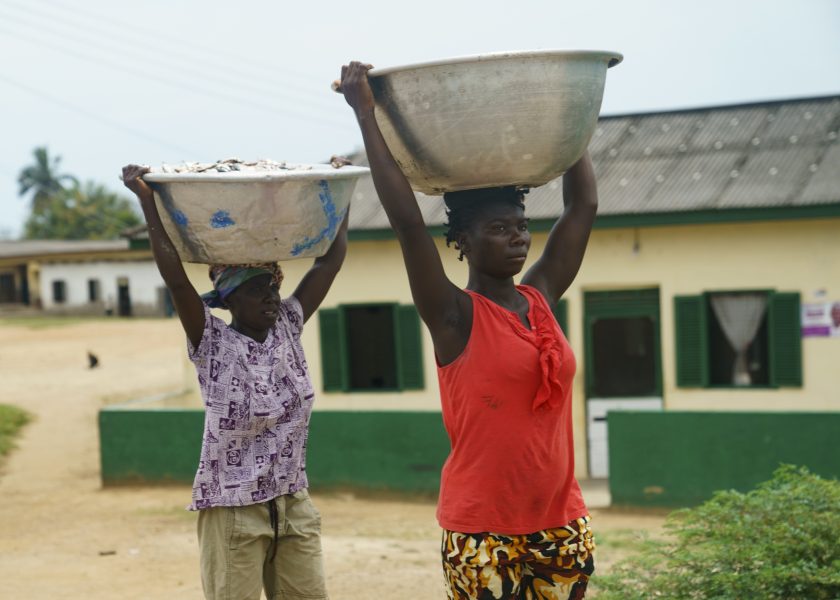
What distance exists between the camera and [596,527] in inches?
347

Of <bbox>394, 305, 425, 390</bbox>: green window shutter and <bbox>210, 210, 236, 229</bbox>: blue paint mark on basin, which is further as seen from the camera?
<bbox>394, 305, 425, 390</bbox>: green window shutter

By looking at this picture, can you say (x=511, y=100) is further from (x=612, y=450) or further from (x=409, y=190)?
(x=612, y=450)

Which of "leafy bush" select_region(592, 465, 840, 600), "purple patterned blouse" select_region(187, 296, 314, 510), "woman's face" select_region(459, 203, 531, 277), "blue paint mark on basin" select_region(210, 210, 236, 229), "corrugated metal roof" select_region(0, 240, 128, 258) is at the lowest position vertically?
"leafy bush" select_region(592, 465, 840, 600)

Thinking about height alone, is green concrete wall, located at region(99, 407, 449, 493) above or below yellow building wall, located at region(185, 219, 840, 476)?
below

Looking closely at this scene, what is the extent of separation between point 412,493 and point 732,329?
362 cm

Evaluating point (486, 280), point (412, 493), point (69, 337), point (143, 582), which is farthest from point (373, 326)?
point (69, 337)

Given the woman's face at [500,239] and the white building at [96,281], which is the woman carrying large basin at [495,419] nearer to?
the woman's face at [500,239]

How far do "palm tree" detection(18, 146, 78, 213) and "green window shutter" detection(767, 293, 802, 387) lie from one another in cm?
5619

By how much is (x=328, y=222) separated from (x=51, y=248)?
4246cm

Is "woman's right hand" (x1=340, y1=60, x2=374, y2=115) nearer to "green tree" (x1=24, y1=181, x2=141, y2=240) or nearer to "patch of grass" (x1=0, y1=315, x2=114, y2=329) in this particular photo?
"patch of grass" (x1=0, y1=315, x2=114, y2=329)

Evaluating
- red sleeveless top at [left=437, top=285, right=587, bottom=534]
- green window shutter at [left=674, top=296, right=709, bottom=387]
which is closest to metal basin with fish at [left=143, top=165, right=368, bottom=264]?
red sleeveless top at [left=437, top=285, right=587, bottom=534]

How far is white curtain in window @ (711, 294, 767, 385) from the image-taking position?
10.7 m

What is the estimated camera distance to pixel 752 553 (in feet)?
15.8

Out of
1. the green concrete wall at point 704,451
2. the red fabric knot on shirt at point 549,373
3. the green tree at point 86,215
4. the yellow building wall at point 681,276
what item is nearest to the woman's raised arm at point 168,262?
the red fabric knot on shirt at point 549,373
